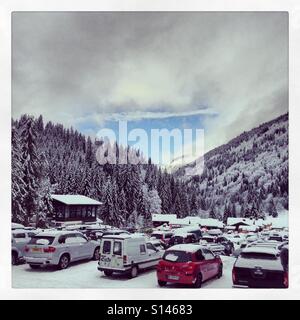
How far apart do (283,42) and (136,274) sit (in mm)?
3181

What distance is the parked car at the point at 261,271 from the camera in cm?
558

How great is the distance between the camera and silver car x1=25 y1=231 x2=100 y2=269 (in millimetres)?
5691

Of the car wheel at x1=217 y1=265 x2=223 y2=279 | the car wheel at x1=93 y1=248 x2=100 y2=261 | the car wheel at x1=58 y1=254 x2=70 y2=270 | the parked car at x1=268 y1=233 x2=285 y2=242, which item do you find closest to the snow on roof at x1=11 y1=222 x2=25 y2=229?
the car wheel at x1=58 y1=254 x2=70 y2=270

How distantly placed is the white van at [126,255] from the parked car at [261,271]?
36.5 inches

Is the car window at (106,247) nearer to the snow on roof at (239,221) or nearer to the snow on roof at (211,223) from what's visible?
the snow on roof at (211,223)

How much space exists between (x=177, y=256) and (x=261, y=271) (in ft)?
3.16

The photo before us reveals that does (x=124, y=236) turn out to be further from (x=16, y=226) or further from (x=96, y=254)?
(x=16, y=226)

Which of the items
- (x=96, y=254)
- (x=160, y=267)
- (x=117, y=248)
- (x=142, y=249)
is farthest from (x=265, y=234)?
(x=96, y=254)

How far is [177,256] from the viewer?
562 cm

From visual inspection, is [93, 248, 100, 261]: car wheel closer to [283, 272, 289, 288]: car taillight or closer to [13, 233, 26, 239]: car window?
[13, 233, 26, 239]: car window

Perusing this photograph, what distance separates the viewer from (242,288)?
563 centimetres
